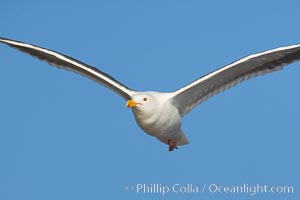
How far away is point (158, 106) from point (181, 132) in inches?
42.7

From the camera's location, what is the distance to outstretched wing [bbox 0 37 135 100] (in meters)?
9.76

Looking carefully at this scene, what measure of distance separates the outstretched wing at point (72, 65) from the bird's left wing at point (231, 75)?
0.92 metres

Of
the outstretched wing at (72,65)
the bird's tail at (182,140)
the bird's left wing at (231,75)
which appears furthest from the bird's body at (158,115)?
the outstretched wing at (72,65)

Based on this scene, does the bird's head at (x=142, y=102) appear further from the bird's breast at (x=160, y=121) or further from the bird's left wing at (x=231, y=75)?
the bird's left wing at (x=231, y=75)

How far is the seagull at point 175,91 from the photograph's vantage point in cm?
900

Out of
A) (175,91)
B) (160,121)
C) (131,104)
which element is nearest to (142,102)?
(131,104)

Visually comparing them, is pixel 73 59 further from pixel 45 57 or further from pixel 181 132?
pixel 181 132

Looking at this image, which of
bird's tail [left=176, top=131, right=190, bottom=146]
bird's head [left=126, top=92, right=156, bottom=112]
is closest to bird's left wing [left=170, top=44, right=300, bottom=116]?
bird's tail [left=176, top=131, right=190, bottom=146]

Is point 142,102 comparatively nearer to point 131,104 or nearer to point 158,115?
point 131,104

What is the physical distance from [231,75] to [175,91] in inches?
44.2

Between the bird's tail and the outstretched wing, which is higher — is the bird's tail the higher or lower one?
the lower one

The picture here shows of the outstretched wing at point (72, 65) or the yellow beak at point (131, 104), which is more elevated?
the outstretched wing at point (72, 65)

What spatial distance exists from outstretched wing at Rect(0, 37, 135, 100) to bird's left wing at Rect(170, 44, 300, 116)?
92cm

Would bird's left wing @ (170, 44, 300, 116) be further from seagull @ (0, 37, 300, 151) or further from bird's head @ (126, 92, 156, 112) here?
bird's head @ (126, 92, 156, 112)
